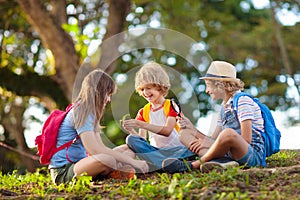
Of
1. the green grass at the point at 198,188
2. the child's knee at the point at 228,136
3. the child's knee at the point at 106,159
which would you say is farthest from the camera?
the child's knee at the point at 106,159

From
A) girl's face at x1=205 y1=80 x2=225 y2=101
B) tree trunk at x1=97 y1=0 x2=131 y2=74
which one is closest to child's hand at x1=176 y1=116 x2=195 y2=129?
girl's face at x1=205 y1=80 x2=225 y2=101

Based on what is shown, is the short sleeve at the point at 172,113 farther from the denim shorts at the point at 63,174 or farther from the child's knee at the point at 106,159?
the denim shorts at the point at 63,174

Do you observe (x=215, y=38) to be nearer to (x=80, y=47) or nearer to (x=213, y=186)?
(x=80, y=47)

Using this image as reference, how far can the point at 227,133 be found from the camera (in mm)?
4441

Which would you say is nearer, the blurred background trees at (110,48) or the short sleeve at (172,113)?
the short sleeve at (172,113)

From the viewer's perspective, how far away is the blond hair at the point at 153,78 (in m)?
5.10

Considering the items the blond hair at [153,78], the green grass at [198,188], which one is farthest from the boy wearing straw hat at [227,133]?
the blond hair at [153,78]

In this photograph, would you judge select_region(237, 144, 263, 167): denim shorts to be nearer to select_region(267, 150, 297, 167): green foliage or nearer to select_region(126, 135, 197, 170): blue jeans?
select_region(267, 150, 297, 167): green foliage

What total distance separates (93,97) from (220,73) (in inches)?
43.9

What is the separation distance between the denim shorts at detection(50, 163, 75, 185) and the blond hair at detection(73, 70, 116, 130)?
0.36m

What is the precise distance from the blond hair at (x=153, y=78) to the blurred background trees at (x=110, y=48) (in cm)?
39

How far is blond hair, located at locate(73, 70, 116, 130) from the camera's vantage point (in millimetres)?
4684

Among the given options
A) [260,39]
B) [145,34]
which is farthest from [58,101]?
[260,39]

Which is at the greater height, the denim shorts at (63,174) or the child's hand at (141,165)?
the child's hand at (141,165)
